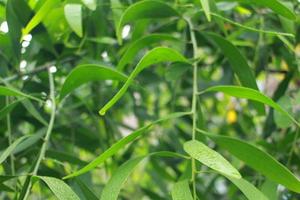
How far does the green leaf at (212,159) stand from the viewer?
36cm

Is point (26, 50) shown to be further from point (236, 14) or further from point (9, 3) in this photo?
point (236, 14)

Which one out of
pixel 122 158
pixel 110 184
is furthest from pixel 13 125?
pixel 110 184

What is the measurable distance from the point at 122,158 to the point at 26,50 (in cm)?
25

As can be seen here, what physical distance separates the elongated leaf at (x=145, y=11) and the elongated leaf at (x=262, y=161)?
14 centimetres

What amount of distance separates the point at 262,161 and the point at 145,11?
197mm

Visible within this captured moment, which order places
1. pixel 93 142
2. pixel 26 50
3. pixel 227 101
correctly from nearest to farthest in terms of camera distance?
pixel 26 50 < pixel 93 142 < pixel 227 101

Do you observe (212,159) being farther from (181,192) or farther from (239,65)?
(239,65)

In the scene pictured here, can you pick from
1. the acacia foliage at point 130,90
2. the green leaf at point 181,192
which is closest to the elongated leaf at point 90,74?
the acacia foliage at point 130,90

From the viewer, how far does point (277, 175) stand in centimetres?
41

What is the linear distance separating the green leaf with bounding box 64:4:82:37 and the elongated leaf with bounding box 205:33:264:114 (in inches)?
5.4

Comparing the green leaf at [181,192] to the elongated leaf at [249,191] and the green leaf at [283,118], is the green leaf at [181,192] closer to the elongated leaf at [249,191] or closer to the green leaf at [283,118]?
the elongated leaf at [249,191]

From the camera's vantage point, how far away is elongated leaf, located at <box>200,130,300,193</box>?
407mm

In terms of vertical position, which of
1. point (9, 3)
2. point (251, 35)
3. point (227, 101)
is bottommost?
point (227, 101)

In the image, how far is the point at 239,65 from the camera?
1.79ft
